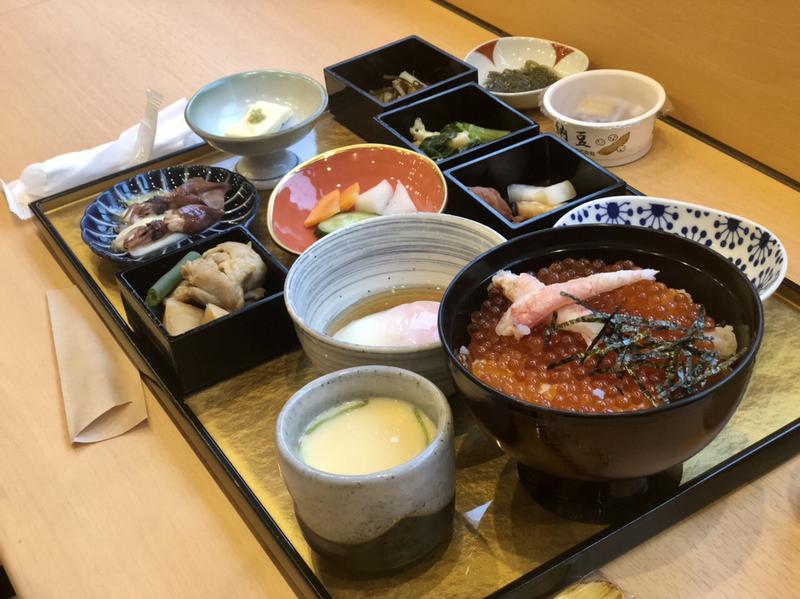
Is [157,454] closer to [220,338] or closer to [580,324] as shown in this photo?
[220,338]

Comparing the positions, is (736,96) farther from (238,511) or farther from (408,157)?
(238,511)

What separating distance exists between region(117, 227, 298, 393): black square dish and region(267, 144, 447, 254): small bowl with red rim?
15 cm

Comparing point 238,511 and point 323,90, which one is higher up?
point 323,90

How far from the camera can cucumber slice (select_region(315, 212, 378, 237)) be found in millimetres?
1420

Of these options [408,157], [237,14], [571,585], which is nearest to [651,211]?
[408,157]

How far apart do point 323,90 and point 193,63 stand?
59 cm

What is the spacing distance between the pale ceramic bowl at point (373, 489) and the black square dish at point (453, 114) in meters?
0.68

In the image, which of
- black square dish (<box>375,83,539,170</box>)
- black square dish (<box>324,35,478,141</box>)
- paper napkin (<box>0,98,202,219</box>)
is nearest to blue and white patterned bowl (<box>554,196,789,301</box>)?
black square dish (<box>375,83,539,170</box>)

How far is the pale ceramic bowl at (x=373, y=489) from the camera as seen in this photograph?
83 centimetres

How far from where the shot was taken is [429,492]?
2.83 feet

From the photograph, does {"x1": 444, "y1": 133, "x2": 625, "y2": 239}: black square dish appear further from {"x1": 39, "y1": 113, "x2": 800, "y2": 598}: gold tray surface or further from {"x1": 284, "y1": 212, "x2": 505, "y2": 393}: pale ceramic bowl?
{"x1": 39, "y1": 113, "x2": 800, "y2": 598}: gold tray surface

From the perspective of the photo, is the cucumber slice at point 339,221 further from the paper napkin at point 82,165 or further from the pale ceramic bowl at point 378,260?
the paper napkin at point 82,165

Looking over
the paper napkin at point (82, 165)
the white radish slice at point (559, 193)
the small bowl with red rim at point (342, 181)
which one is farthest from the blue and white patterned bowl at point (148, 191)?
the white radish slice at point (559, 193)

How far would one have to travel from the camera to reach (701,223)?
1227 millimetres
